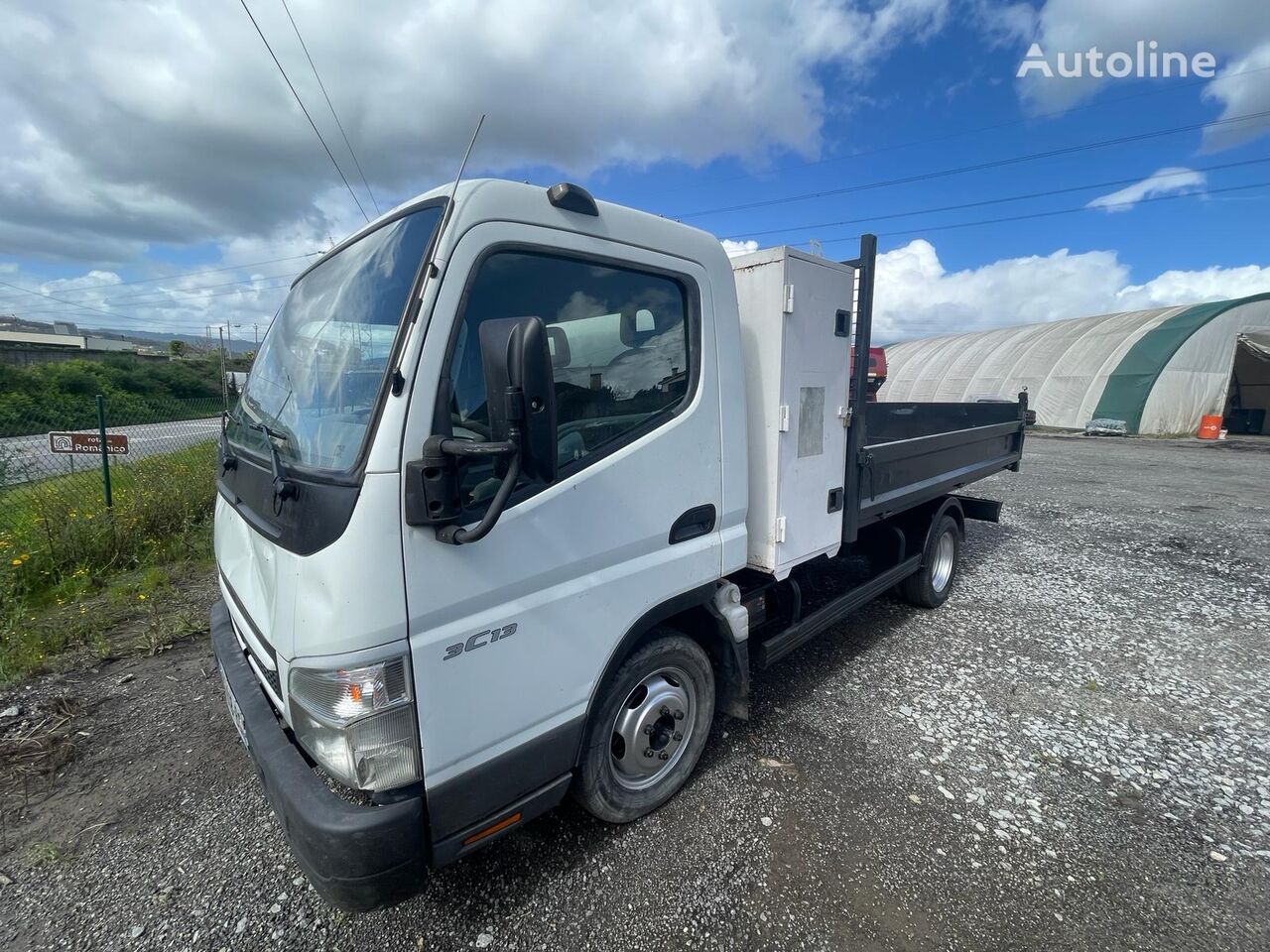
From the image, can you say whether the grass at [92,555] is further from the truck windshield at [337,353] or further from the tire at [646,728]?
the tire at [646,728]

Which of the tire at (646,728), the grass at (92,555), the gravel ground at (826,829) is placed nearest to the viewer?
the gravel ground at (826,829)

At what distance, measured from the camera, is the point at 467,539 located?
61.1 inches

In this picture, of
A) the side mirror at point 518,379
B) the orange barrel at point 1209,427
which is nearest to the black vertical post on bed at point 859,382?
the side mirror at point 518,379

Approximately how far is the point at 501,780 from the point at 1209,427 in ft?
93.0

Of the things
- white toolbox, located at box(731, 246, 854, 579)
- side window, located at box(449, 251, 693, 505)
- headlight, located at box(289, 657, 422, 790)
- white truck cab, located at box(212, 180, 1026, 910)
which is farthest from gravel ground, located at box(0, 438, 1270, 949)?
side window, located at box(449, 251, 693, 505)

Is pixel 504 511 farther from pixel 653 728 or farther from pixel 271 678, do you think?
pixel 653 728

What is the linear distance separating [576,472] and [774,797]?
6.16 feet

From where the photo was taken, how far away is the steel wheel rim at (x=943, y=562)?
190 inches

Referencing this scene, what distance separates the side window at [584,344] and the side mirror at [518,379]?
0.25m

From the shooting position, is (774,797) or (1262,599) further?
(1262,599)

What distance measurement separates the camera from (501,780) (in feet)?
6.12

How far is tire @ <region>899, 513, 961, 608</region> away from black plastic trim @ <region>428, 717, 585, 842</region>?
11.6 feet

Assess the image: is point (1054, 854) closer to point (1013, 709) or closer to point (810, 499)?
point (1013, 709)

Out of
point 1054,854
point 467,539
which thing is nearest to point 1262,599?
point 1054,854
